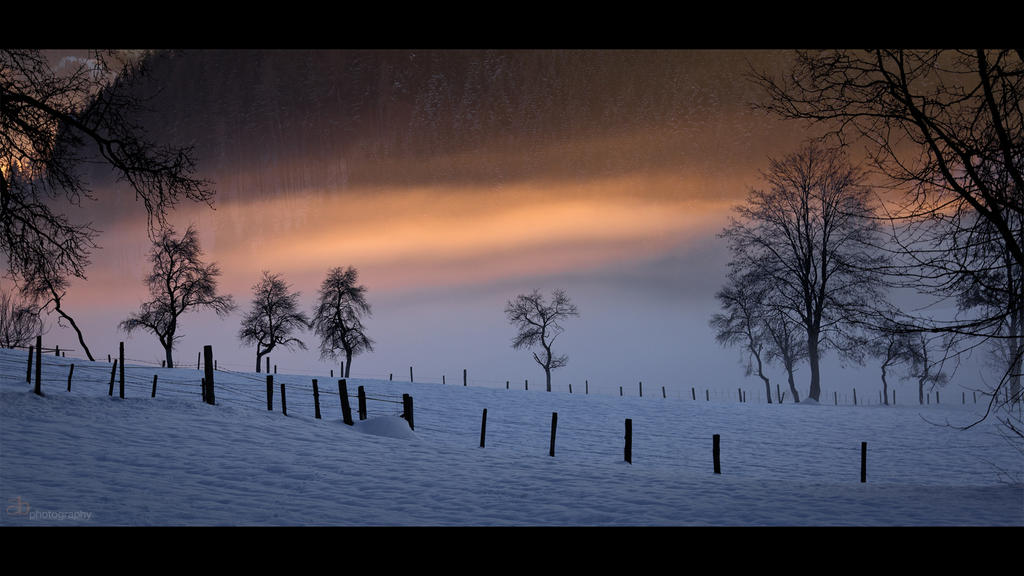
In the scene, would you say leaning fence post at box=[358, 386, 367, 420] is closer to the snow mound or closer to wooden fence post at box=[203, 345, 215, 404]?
the snow mound

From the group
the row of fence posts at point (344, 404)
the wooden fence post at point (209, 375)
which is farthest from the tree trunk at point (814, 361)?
the wooden fence post at point (209, 375)

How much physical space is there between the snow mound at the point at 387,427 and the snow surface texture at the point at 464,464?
86 mm

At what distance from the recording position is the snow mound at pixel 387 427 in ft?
71.6

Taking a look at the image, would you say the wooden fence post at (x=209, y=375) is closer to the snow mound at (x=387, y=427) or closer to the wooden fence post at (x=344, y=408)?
the wooden fence post at (x=344, y=408)

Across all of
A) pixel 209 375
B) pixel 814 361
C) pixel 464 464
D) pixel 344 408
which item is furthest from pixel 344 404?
pixel 814 361

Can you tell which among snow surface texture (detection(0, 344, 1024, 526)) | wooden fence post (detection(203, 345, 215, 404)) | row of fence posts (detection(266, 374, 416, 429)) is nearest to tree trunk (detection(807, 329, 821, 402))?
snow surface texture (detection(0, 344, 1024, 526))

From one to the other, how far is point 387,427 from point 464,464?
7269 mm

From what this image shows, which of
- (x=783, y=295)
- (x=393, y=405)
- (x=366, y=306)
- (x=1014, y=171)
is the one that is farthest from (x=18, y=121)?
(x=366, y=306)

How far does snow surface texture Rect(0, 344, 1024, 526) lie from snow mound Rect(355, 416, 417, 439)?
9 centimetres

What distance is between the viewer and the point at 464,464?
618 inches

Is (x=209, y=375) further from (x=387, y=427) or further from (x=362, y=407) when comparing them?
(x=387, y=427)
